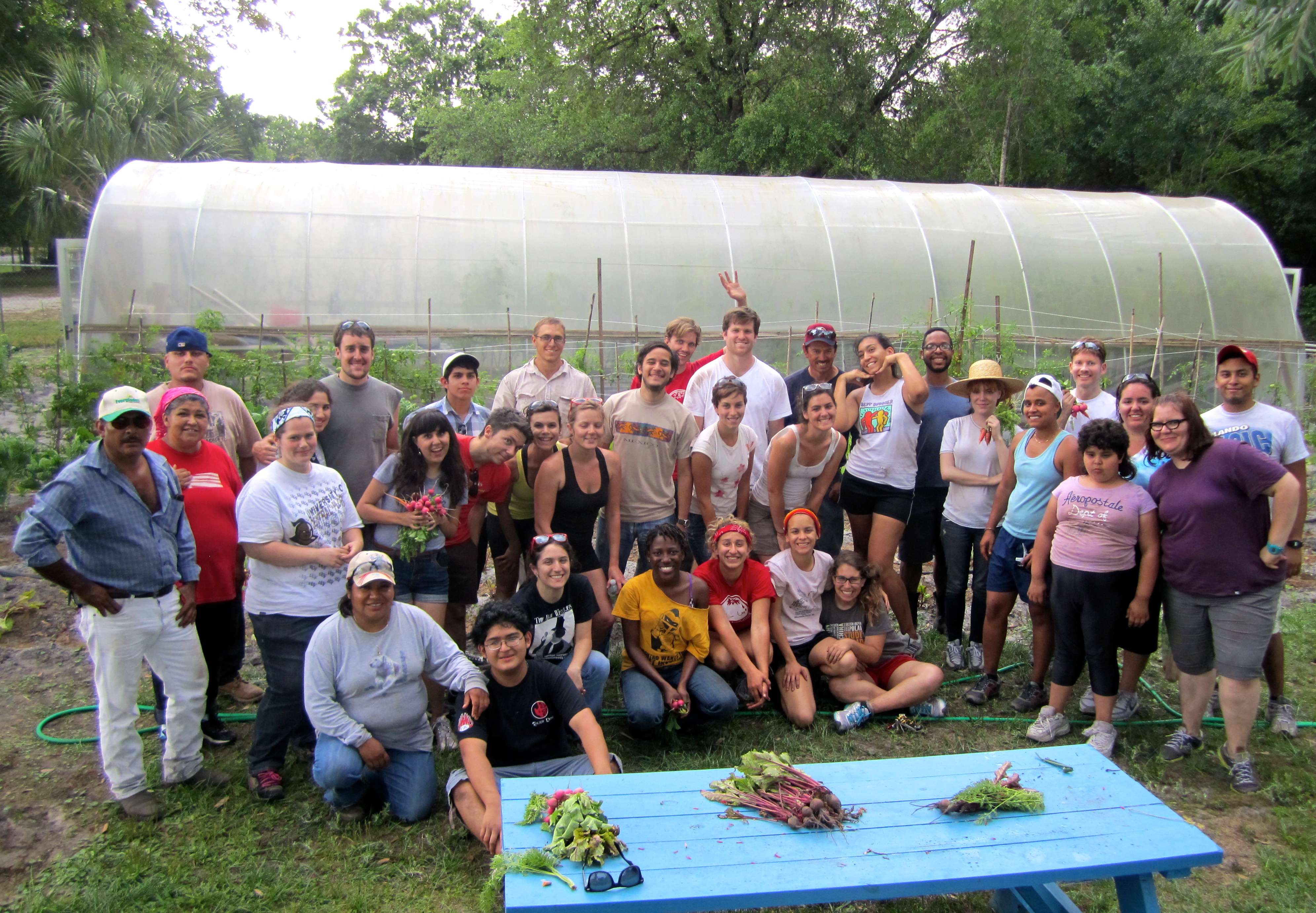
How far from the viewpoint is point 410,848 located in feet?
11.7

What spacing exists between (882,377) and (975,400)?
1.84 feet

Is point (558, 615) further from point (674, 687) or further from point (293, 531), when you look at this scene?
point (293, 531)

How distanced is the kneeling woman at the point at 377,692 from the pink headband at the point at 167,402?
46.6 inches

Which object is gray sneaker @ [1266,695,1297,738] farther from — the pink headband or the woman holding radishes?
the pink headband

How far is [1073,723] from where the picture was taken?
4719 millimetres

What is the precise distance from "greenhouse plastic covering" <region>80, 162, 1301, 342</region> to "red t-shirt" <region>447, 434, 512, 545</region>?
604 centimetres

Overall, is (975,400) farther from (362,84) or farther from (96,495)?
(362,84)

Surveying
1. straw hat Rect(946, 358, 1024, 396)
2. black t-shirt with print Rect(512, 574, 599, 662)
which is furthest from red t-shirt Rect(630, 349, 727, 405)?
black t-shirt with print Rect(512, 574, 599, 662)

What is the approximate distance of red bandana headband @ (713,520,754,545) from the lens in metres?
4.54

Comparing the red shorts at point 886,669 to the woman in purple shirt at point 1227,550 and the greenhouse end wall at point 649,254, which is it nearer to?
the woman in purple shirt at point 1227,550

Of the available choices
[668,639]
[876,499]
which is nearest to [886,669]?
[876,499]

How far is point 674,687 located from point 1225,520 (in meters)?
2.65

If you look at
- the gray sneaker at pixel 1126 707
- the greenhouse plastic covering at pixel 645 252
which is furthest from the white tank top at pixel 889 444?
the greenhouse plastic covering at pixel 645 252

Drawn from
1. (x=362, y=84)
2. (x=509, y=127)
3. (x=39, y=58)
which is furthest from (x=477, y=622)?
(x=362, y=84)
